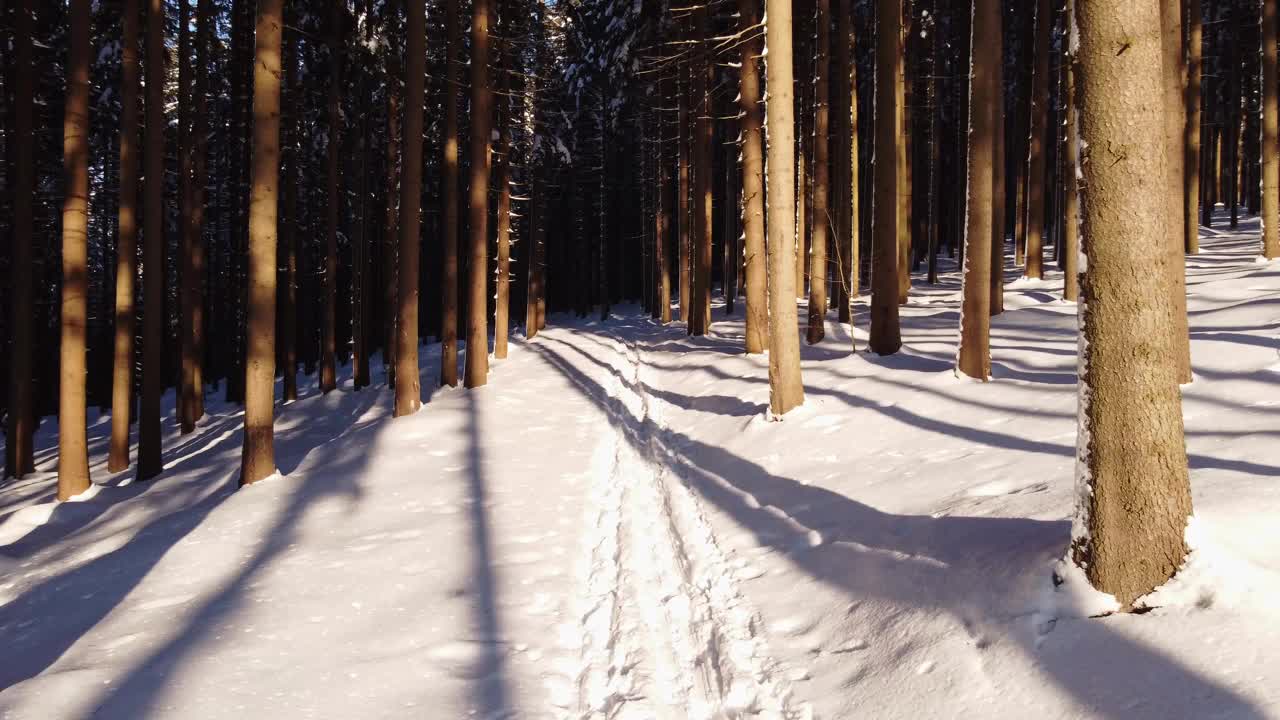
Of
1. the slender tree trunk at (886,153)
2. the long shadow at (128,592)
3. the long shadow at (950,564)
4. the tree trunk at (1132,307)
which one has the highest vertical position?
the slender tree trunk at (886,153)

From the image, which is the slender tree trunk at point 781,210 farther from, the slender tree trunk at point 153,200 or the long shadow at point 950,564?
the slender tree trunk at point 153,200

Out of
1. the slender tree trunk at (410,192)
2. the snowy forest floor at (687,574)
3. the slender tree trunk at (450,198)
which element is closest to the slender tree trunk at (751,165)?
the snowy forest floor at (687,574)

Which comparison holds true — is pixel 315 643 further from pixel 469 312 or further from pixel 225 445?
pixel 225 445

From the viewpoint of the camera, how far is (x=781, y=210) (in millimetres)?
10531

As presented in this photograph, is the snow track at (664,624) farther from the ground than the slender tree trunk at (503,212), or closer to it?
closer to it

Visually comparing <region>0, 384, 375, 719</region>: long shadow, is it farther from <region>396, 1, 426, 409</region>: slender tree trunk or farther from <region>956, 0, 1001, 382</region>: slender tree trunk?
<region>956, 0, 1001, 382</region>: slender tree trunk

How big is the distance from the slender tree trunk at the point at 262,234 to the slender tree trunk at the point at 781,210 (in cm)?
613

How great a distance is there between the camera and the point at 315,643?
210 inches

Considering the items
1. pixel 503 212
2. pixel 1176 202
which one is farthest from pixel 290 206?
pixel 1176 202

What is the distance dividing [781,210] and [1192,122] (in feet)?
65.1

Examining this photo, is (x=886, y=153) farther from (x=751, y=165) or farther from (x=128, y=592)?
(x=128, y=592)

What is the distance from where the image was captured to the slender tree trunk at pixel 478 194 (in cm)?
1593

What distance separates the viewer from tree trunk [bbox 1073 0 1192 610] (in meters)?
3.80

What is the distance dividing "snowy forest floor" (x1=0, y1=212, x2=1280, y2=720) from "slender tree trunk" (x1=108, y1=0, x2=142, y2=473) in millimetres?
4383
